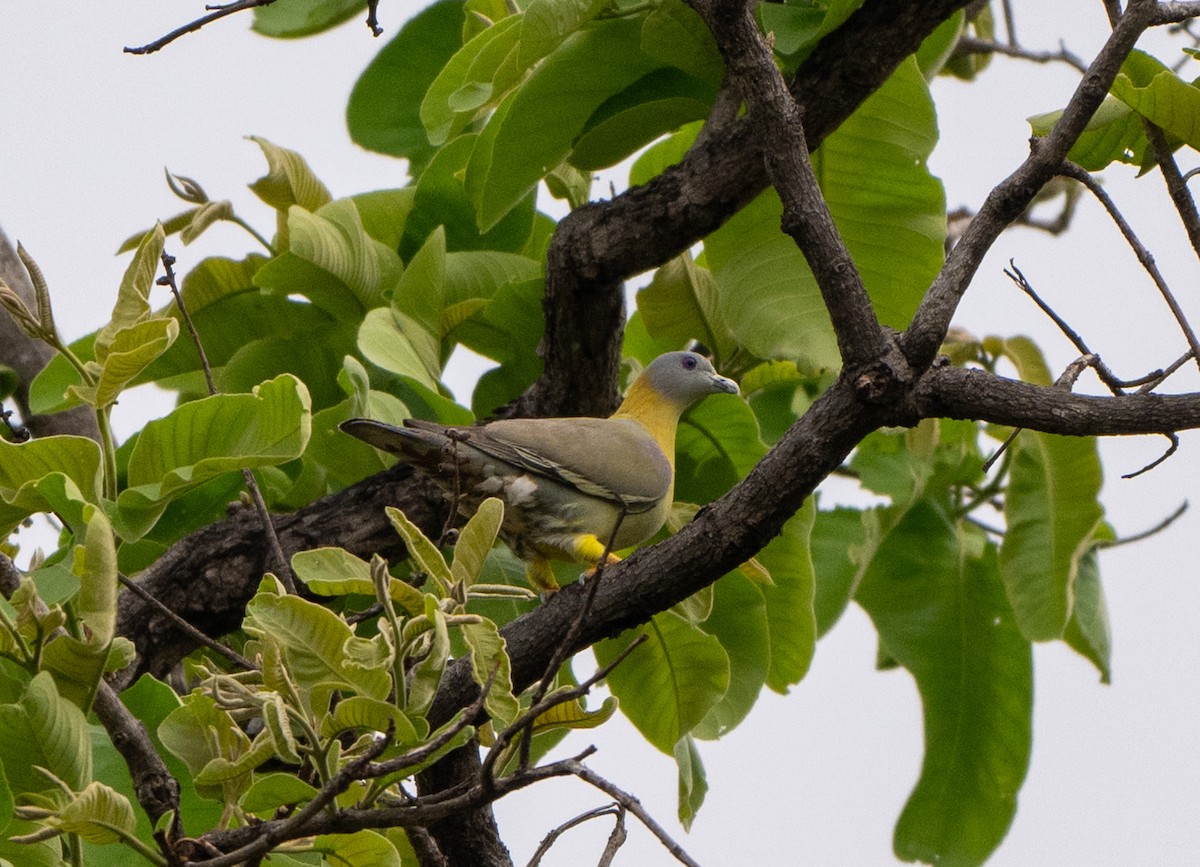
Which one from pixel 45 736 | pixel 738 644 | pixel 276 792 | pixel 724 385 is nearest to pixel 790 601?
pixel 738 644

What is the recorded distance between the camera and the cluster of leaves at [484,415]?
1.84 metres

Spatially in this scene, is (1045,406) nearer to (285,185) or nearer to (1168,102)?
(1168,102)

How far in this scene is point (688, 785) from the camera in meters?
3.38

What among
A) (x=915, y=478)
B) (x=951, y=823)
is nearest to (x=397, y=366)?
(x=915, y=478)

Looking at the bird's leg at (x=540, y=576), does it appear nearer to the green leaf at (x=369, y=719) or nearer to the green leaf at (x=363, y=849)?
the green leaf at (x=363, y=849)

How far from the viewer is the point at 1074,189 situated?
5.75 meters

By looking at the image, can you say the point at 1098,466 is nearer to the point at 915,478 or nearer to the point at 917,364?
the point at 915,478

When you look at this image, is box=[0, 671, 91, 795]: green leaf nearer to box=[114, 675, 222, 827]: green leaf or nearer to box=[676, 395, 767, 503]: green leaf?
box=[114, 675, 222, 827]: green leaf

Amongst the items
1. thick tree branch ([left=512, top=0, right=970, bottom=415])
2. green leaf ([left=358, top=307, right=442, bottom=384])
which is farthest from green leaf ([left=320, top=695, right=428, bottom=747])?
thick tree branch ([left=512, top=0, right=970, bottom=415])

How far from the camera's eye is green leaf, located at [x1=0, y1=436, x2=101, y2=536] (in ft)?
6.50

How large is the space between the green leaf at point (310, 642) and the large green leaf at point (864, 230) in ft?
6.10

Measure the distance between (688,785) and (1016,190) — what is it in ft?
5.78

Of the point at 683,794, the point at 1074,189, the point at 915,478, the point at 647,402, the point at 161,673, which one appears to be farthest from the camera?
the point at 1074,189

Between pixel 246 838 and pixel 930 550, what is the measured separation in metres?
2.93
